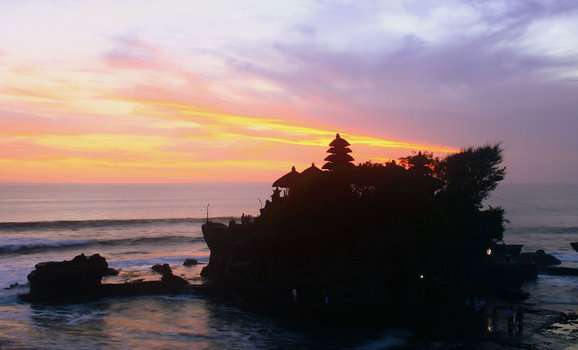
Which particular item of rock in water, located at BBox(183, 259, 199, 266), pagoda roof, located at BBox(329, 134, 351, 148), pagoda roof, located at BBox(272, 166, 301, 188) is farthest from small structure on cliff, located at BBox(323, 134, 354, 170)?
rock in water, located at BBox(183, 259, 199, 266)

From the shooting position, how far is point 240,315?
31.5 meters

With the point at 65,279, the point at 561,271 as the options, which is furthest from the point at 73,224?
the point at 561,271

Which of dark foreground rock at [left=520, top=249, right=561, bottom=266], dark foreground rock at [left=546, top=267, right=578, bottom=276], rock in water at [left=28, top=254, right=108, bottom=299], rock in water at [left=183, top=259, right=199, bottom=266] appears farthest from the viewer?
rock in water at [left=183, top=259, right=199, bottom=266]

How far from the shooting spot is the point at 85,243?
72.6m

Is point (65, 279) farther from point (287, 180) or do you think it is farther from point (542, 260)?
point (542, 260)

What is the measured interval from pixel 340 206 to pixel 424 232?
202 inches

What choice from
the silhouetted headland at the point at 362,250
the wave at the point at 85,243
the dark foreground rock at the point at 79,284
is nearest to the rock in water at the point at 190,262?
the dark foreground rock at the point at 79,284

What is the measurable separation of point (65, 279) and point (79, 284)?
3.64ft

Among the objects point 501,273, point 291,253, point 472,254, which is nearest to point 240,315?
point 291,253

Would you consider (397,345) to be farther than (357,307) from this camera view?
No

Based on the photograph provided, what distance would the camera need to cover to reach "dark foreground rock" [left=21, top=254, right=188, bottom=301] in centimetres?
3653

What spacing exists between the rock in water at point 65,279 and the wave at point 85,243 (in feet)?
103

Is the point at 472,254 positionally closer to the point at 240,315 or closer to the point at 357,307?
the point at 357,307

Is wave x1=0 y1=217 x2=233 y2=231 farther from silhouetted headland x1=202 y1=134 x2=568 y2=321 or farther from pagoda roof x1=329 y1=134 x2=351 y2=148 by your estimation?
pagoda roof x1=329 y1=134 x2=351 y2=148
